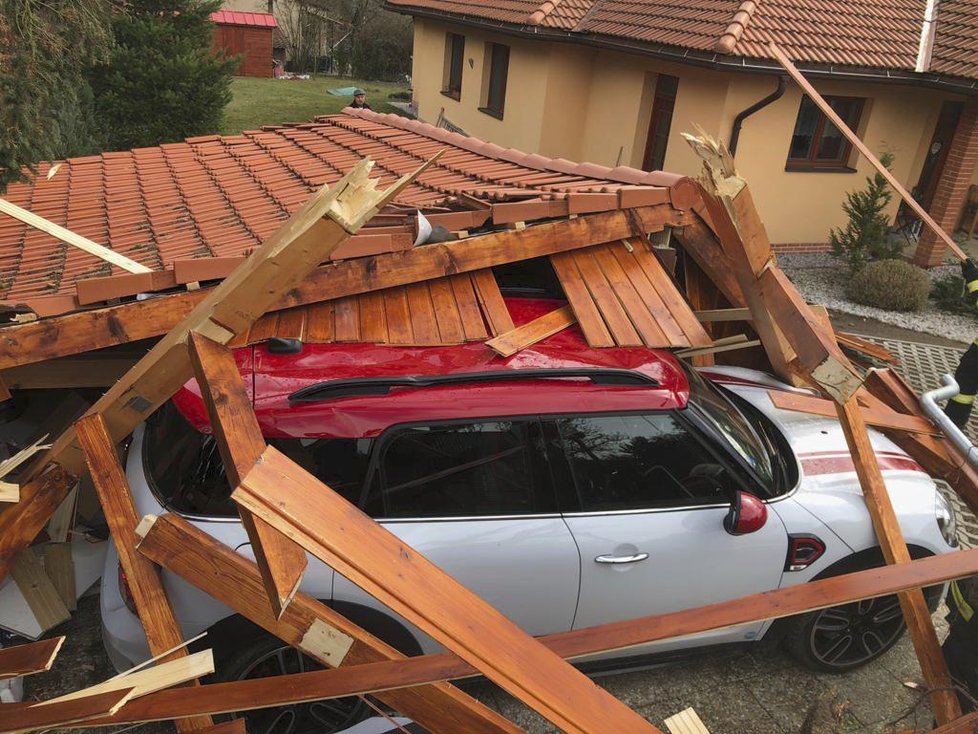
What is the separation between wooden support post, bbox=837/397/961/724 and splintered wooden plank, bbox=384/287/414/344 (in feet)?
6.85

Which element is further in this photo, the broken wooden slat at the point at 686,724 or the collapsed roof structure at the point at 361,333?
the broken wooden slat at the point at 686,724

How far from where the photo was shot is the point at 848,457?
12.0ft

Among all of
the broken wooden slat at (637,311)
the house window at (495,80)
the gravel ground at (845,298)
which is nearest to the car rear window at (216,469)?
the broken wooden slat at (637,311)

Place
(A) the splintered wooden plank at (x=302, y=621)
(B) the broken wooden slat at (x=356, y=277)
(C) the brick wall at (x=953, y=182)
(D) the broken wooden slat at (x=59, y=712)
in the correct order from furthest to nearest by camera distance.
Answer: (C) the brick wall at (x=953, y=182) < (B) the broken wooden slat at (x=356, y=277) < (A) the splintered wooden plank at (x=302, y=621) < (D) the broken wooden slat at (x=59, y=712)

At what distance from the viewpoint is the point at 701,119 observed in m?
10.6

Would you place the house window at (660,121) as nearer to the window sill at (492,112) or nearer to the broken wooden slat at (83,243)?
the window sill at (492,112)

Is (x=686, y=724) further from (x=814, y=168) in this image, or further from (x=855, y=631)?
(x=814, y=168)

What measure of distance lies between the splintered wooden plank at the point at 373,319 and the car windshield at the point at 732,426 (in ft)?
4.85

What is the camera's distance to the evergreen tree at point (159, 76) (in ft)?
37.0

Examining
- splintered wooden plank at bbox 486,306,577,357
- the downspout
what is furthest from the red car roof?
the downspout

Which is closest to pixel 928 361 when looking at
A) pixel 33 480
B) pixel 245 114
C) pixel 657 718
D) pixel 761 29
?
pixel 761 29

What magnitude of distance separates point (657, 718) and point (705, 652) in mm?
389

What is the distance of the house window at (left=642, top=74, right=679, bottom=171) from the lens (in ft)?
37.6

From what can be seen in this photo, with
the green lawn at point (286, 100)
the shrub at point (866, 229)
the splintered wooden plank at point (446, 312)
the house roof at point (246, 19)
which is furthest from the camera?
the house roof at point (246, 19)
